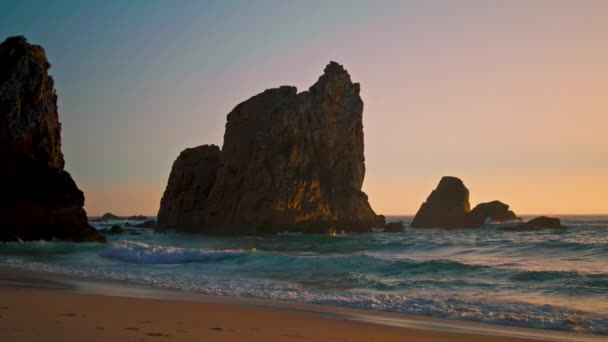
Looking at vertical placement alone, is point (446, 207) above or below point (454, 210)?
above

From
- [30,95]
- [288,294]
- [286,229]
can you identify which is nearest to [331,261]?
[288,294]

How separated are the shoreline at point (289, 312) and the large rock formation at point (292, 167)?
4273 cm

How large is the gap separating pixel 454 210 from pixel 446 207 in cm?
147

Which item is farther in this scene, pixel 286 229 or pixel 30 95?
pixel 286 229

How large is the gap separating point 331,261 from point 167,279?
24.1 feet

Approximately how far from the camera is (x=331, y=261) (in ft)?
68.5

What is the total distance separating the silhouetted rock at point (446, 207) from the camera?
80.5m

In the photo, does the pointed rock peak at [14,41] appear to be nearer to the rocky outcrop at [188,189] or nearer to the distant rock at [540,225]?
the rocky outcrop at [188,189]

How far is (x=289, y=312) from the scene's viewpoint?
9.76m

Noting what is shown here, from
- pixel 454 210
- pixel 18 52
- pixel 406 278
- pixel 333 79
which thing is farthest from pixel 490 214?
pixel 406 278

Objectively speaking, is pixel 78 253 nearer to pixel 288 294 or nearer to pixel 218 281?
pixel 218 281

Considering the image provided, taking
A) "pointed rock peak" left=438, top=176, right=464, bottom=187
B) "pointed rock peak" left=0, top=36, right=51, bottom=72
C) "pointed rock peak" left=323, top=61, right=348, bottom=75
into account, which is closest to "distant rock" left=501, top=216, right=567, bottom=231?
"pointed rock peak" left=438, top=176, right=464, bottom=187

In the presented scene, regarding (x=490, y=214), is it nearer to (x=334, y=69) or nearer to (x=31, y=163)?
(x=334, y=69)

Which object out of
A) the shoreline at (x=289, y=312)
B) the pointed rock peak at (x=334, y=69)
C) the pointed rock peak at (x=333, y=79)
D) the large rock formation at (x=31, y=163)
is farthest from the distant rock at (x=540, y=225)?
the shoreline at (x=289, y=312)
